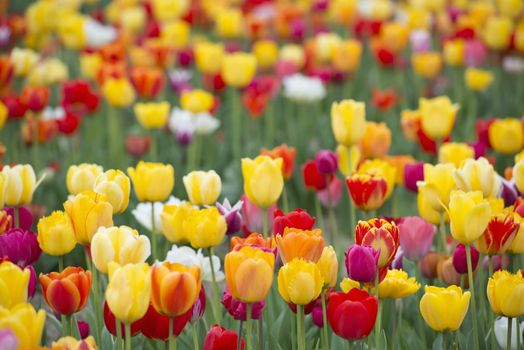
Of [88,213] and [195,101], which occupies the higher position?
[88,213]

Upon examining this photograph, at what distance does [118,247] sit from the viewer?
1766mm

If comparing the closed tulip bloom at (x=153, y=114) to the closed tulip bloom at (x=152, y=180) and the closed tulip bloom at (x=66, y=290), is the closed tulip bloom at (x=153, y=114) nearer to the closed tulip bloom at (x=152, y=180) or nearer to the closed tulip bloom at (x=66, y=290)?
the closed tulip bloom at (x=152, y=180)

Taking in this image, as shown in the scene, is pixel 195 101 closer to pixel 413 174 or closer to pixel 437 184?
pixel 413 174

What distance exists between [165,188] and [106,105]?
9.45 ft

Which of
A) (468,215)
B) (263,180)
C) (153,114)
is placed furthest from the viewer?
(153,114)

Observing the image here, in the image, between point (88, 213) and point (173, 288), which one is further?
point (88, 213)

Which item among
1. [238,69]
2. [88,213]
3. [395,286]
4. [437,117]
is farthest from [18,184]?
[238,69]

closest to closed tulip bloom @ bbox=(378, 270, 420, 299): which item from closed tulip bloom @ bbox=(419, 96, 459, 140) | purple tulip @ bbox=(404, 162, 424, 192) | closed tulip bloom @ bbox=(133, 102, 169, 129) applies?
purple tulip @ bbox=(404, 162, 424, 192)

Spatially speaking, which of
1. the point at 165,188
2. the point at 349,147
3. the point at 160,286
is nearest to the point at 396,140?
the point at 349,147

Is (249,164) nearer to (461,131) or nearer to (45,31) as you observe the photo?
(461,131)

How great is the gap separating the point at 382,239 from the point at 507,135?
142 centimetres

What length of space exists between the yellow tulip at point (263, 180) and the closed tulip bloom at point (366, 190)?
228 mm

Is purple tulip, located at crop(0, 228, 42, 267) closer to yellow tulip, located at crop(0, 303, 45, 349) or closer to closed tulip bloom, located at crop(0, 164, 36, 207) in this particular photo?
closed tulip bloom, located at crop(0, 164, 36, 207)

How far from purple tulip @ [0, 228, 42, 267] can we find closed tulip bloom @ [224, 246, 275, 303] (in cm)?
58
